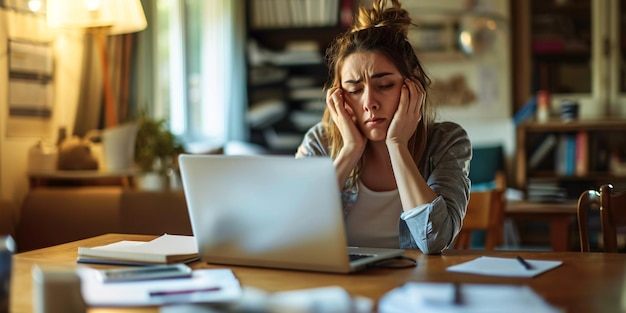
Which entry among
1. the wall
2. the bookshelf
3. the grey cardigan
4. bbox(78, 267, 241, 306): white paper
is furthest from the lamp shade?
the bookshelf

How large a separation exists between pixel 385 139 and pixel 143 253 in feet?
2.42

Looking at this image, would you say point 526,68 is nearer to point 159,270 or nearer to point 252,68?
point 252,68

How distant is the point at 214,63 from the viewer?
17.7 feet

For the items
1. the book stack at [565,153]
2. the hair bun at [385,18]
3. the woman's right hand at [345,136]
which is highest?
the hair bun at [385,18]

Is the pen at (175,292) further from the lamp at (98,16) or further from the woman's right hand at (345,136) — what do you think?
the lamp at (98,16)

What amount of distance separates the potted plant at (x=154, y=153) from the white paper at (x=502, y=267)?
2.04 meters

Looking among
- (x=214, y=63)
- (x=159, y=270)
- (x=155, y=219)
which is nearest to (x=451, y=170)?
(x=159, y=270)

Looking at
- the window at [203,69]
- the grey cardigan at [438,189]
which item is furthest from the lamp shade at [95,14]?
the grey cardigan at [438,189]

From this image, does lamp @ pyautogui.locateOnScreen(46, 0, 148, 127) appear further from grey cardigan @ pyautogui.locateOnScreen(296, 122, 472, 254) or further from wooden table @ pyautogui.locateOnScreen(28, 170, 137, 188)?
grey cardigan @ pyautogui.locateOnScreen(296, 122, 472, 254)

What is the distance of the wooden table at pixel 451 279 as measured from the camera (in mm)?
1228

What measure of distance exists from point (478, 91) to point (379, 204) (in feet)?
12.8

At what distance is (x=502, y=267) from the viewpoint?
58.1 inches

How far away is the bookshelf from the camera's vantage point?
5367 millimetres

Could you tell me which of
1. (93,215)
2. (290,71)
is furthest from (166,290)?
(290,71)
